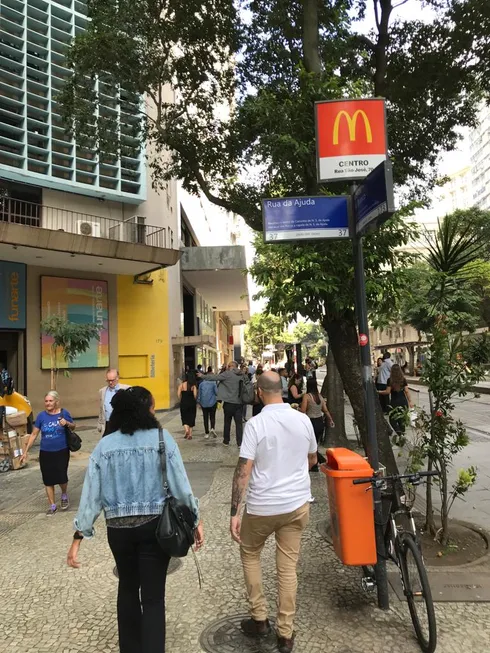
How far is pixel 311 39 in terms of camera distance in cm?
642

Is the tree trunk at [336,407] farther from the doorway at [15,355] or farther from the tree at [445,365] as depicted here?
the doorway at [15,355]

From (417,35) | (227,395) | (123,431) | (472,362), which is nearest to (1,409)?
(227,395)

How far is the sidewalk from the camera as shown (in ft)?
10.3

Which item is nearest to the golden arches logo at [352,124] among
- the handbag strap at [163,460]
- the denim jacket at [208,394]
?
the handbag strap at [163,460]

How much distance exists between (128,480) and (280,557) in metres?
1.11

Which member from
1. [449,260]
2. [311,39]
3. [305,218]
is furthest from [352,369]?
[311,39]

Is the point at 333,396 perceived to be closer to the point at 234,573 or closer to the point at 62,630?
the point at 234,573

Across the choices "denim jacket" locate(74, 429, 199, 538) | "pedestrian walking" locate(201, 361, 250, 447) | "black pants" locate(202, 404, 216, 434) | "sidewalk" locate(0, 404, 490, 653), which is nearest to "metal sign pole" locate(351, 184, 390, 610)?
"sidewalk" locate(0, 404, 490, 653)

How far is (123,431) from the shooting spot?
271cm

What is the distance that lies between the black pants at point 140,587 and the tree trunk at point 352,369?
3320 mm

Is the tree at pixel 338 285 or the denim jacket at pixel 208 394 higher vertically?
the tree at pixel 338 285

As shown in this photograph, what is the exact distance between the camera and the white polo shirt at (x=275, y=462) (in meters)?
3.02

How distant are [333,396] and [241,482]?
742 centimetres

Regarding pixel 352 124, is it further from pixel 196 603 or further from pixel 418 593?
pixel 196 603
